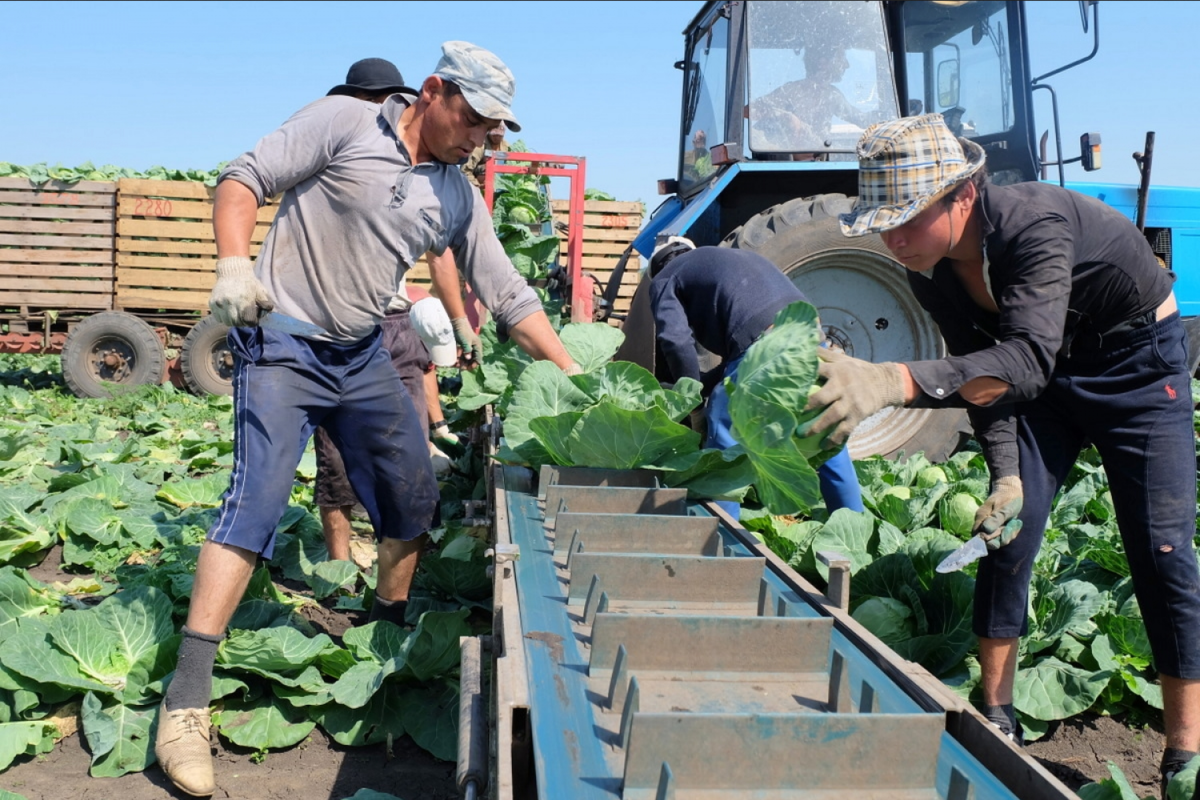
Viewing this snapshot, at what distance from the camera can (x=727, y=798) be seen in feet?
5.05

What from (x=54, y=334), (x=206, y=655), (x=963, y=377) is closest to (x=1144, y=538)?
(x=963, y=377)

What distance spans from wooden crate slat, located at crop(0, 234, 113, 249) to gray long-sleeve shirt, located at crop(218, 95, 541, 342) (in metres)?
7.27

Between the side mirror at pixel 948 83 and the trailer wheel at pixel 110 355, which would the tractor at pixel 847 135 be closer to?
the side mirror at pixel 948 83

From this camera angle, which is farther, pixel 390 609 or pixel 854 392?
pixel 390 609

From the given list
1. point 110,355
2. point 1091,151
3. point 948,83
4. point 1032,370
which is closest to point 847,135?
point 948,83

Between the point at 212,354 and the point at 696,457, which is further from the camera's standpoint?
the point at 212,354

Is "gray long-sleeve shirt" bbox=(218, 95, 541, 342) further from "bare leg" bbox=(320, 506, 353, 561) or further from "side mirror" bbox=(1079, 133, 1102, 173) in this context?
"side mirror" bbox=(1079, 133, 1102, 173)

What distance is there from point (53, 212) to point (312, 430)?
25.0 feet

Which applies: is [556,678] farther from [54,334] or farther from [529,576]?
[54,334]

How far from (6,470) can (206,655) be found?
3846mm

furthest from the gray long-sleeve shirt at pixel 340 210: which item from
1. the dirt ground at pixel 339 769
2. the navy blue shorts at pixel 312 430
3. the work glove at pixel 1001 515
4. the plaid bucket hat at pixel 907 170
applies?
the work glove at pixel 1001 515

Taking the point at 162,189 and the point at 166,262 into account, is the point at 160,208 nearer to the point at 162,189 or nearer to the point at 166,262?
the point at 162,189

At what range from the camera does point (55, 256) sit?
365 inches

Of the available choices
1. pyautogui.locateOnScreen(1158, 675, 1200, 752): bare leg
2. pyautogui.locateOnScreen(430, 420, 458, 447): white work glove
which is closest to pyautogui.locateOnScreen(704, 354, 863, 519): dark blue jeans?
pyautogui.locateOnScreen(1158, 675, 1200, 752): bare leg
